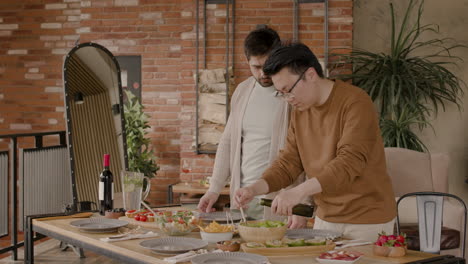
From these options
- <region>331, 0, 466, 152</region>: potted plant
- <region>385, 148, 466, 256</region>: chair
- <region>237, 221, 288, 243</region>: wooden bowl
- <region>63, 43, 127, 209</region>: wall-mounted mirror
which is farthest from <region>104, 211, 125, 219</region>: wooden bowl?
<region>331, 0, 466, 152</region>: potted plant

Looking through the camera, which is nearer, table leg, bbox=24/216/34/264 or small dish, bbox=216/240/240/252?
small dish, bbox=216/240/240/252

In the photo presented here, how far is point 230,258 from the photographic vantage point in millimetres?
1814

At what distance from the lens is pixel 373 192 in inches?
83.4

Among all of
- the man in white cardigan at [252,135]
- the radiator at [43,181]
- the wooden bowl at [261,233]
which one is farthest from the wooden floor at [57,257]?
the wooden bowl at [261,233]

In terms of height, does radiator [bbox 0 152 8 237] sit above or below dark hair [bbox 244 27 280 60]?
below

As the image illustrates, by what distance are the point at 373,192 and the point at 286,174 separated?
1.34ft

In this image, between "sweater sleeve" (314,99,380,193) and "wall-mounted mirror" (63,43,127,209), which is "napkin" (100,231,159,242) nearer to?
"sweater sleeve" (314,99,380,193)

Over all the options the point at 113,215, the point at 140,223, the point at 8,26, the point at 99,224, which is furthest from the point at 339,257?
the point at 8,26

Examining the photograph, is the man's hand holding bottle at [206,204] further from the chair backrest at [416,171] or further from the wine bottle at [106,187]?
the chair backrest at [416,171]

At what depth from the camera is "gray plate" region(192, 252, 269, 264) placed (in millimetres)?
1773

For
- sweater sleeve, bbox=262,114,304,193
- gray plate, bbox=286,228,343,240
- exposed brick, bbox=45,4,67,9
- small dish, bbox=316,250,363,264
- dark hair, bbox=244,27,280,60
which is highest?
exposed brick, bbox=45,4,67,9

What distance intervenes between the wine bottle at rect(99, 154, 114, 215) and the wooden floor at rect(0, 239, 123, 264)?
244cm

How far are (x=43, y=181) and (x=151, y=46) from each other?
2.18 m

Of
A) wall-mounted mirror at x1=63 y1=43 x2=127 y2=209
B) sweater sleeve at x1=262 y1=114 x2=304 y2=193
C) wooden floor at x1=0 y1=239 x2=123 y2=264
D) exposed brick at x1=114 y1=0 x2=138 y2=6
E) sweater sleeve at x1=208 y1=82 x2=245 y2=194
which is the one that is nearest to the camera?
sweater sleeve at x1=262 y1=114 x2=304 y2=193
